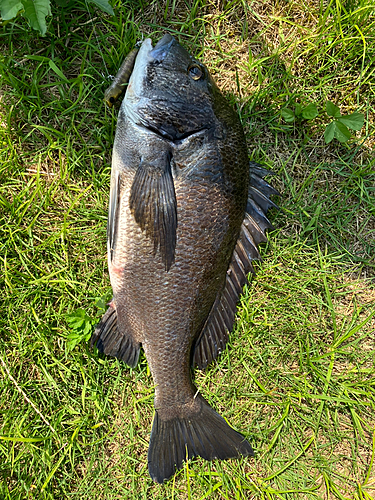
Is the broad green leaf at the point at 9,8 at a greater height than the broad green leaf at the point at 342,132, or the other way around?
the broad green leaf at the point at 9,8

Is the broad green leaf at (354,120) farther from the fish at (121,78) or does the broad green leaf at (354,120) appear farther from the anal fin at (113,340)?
the anal fin at (113,340)

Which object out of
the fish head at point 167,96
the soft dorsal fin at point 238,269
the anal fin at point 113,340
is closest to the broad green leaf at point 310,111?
the soft dorsal fin at point 238,269

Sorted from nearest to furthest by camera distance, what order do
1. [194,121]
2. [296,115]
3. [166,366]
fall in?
[194,121]
[166,366]
[296,115]

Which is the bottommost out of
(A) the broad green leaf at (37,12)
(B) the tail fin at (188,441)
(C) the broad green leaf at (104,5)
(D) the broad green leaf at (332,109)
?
(B) the tail fin at (188,441)

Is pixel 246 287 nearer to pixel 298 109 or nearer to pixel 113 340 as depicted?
pixel 113 340

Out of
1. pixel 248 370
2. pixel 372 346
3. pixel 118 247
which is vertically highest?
pixel 118 247

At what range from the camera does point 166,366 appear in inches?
89.4

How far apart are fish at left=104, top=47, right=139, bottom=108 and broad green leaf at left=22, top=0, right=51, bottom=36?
1.56ft

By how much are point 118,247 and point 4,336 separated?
1.13 metres

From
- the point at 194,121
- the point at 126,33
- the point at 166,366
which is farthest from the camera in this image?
the point at 126,33

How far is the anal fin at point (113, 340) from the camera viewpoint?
2344 mm

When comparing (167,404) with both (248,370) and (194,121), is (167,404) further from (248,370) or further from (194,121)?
(194,121)

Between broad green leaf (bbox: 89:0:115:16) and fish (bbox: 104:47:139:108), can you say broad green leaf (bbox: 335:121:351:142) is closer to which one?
fish (bbox: 104:47:139:108)

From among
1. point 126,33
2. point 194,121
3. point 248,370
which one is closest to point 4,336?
point 248,370
